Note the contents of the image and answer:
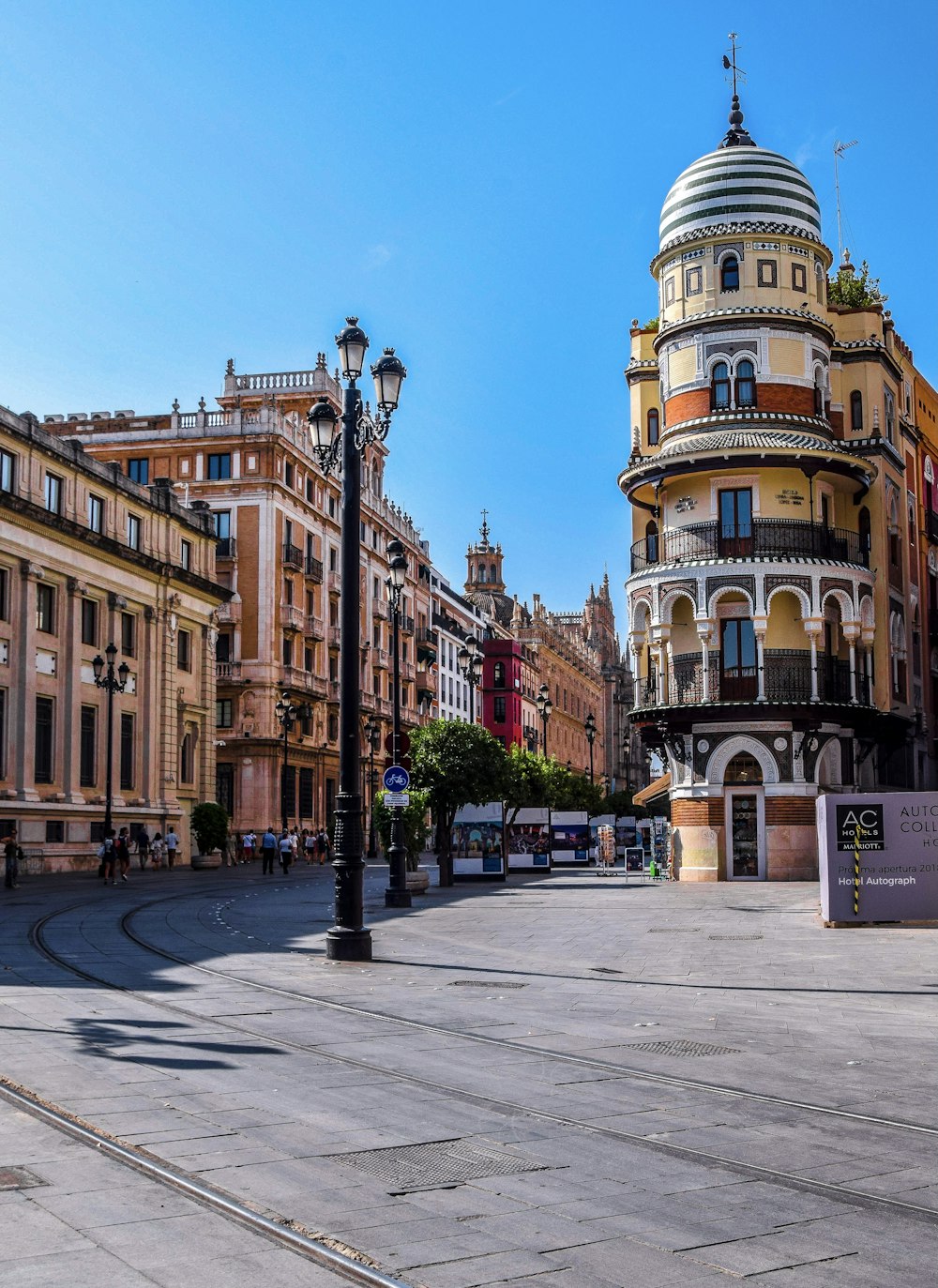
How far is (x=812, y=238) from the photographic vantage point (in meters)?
45.8

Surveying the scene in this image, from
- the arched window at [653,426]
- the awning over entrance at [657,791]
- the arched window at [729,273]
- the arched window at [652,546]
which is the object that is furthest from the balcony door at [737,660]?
the arched window at [729,273]

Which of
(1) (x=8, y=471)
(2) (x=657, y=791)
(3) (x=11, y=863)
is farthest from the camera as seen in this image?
(2) (x=657, y=791)

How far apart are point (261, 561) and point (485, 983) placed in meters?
56.2

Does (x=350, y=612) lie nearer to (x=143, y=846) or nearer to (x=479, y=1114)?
(x=479, y=1114)

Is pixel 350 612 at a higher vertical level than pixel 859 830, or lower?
higher

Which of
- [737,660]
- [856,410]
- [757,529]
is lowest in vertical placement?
[737,660]

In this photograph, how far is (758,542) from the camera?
142ft

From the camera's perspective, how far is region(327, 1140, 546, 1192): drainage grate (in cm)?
719

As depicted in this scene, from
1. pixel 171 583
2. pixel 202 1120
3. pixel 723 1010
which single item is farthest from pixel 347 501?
pixel 171 583

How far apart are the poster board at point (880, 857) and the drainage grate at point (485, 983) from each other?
972cm

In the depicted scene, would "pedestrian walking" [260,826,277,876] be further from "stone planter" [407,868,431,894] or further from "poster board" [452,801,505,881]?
"stone planter" [407,868,431,894]

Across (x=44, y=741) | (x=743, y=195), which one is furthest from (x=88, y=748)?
(x=743, y=195)

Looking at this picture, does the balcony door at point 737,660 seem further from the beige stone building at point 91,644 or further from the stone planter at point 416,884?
the beige stone building at point 91,644

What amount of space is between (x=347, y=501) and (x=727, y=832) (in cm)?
2664
